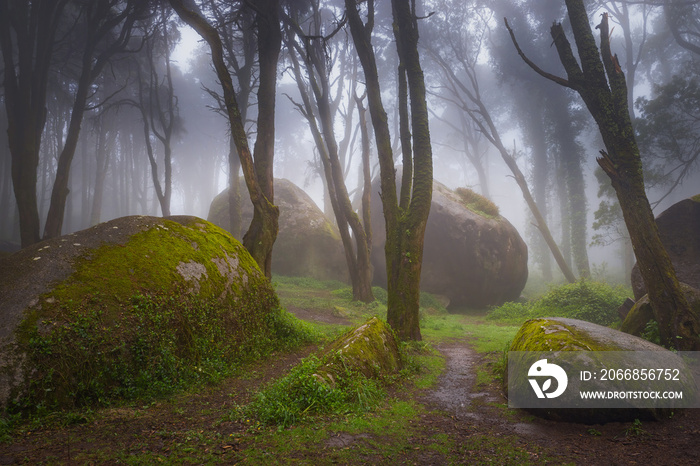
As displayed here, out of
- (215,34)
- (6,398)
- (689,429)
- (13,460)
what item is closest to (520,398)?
(689,429)

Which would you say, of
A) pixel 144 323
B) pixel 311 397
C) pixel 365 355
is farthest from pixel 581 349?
pixel 144 323

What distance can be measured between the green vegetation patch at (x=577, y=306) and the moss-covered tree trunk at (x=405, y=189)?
271 inches

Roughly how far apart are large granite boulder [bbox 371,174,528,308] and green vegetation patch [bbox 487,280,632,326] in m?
2.11

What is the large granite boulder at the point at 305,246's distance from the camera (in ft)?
61.6

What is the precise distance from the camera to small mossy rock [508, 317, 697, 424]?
144 inches

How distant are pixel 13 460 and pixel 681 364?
6.33 meters

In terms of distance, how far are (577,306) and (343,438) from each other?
36.8ft

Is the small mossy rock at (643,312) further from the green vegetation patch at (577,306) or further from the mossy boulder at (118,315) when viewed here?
the mossy boulder at (118,315)

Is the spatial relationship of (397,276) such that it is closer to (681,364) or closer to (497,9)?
(681,364)

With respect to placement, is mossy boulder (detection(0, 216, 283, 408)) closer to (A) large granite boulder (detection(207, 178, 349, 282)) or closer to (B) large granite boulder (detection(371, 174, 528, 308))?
(B) large granite boulder (detection(371, 174, 528, 308))

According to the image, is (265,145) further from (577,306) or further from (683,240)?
(683,240)

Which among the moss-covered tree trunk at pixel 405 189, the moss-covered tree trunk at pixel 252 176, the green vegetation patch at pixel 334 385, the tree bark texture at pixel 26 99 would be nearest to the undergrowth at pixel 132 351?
the green vegetation patch at pixel 334 385

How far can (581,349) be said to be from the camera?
13.3ft

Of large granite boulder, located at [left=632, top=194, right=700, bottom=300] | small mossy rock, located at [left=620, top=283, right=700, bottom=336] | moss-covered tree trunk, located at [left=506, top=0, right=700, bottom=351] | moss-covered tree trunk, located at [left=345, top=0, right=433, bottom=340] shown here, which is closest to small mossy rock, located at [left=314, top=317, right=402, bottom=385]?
moss-covered tree trunk, located at [left=345, top=0, right=433, bottom=340]
